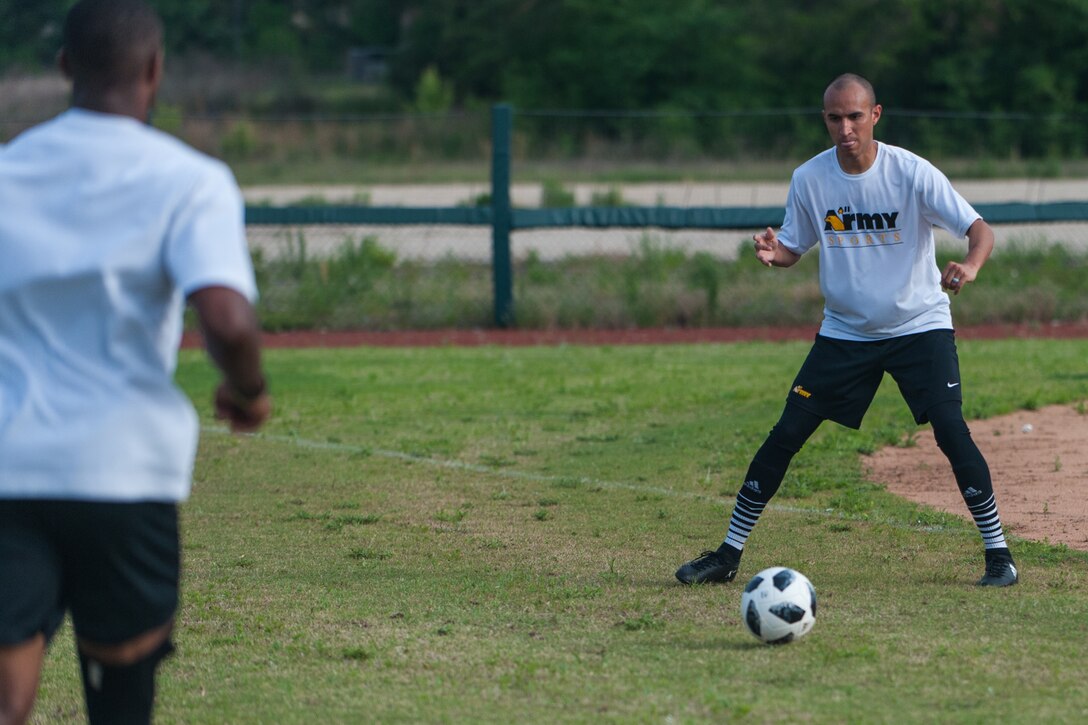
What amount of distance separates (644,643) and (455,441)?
14.3 ft

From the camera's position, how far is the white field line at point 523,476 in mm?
6871

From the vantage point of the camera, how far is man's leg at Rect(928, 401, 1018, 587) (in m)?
5.54

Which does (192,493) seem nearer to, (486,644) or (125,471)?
(486,644)

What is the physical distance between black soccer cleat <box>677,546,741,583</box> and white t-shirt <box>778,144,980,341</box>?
1036mm

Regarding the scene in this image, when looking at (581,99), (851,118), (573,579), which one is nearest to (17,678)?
(573,579)

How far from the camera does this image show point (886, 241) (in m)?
5.55

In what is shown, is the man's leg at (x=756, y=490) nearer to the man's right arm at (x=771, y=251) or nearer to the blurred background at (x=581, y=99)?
the man's right arm at (x=771, y=251)

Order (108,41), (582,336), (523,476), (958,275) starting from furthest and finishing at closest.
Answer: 1. (582,336)
2. (523,476)
3. (958,275)
4. (108,41)

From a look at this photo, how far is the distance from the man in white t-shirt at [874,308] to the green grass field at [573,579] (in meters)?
0.45

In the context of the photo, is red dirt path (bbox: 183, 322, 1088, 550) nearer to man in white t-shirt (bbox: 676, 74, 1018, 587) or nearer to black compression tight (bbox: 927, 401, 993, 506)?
black compression tight (bbox: 927, 401, 993, 506)

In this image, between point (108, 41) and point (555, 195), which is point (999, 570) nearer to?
point (108, 41)

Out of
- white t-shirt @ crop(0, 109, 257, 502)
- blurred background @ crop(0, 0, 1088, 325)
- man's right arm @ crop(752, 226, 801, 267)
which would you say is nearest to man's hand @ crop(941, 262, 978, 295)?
man's right arm @ crop(752, 226, 801, 267)

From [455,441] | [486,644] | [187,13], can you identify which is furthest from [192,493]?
[187,13]

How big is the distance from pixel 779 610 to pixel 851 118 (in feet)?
Result: 6.71
